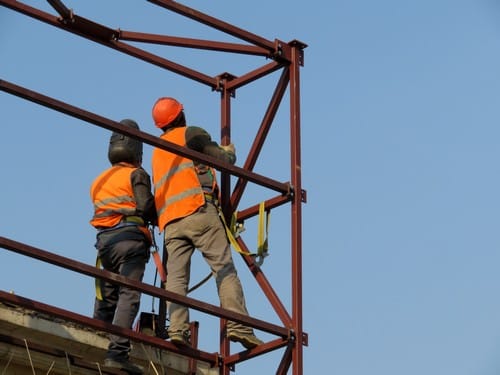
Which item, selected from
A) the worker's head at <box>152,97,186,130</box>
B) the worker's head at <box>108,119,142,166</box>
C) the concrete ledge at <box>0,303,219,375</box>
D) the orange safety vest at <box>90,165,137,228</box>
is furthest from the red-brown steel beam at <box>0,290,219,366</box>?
the worker's head at <box>152,97,186,130</box>

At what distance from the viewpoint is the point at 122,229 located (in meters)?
13.6

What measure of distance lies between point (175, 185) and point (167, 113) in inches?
32.9

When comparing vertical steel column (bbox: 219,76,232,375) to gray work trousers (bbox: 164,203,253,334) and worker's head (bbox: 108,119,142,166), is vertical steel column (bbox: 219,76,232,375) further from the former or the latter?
worker's head (bbox: 108,119,142,166)

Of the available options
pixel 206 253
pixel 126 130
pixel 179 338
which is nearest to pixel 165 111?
pixel 206 253

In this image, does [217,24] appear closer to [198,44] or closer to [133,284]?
[198,44]

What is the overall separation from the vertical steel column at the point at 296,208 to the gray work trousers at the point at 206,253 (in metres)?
0.46

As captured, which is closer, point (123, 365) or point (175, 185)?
point (123, 365)

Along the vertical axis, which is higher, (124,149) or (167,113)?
(167,113)

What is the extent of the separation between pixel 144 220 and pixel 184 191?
19.9 inches

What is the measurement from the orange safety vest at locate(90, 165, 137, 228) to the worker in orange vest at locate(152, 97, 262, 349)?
0.87 feet

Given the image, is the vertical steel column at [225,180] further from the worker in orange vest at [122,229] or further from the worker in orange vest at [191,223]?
the worker in orange vest at [122,229]

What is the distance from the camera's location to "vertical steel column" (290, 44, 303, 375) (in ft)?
43.9

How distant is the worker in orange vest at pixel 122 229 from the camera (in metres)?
13.5

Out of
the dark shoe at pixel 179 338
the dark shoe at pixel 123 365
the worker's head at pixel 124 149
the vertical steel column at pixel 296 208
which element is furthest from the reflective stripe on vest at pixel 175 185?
the dark shoe at pixel 123 365
